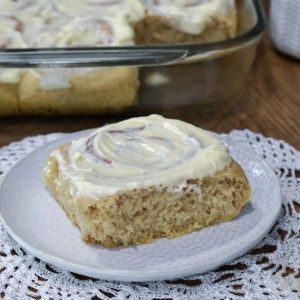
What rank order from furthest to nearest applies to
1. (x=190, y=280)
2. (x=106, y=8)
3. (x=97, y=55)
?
(x=106, y=8)
(x=97, y=55)
(x=190, y=280)

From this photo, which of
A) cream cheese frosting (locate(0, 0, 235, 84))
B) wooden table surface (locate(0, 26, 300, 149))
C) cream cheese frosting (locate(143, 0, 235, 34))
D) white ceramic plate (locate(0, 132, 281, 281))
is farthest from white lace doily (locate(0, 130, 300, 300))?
cream cheese frosting (locate(143, 0, 235, 34))

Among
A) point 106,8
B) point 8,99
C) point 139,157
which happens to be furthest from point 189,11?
point 139,157

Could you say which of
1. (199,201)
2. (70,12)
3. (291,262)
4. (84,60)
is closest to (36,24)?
(70,12)

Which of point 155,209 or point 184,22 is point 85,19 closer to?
point 184,22

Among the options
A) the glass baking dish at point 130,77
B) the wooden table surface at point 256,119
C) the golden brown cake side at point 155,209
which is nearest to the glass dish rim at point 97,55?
the glass baking dish at point 130,77

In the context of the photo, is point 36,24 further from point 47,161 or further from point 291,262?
point 291,262

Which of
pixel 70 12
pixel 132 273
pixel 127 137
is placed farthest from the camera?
pixel 70 12

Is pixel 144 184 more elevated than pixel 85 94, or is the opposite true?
pixel 144 184
